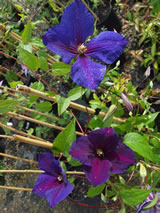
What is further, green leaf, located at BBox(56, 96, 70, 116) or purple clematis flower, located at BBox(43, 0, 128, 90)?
green leaf, located at BBox(56, 96, 70, 116)

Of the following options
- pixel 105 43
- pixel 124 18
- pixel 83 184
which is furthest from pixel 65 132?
pixel 124 18

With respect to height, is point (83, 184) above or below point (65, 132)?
below

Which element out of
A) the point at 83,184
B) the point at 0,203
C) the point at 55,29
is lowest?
the point at 0,203

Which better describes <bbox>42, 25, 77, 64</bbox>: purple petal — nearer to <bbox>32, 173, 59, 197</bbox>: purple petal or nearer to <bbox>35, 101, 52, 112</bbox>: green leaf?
<bbox>35, 101, 52, 112</bbox>: green leaf

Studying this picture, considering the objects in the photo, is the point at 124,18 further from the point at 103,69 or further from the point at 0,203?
the point at 0,203

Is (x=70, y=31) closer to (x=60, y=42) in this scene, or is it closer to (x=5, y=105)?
(x=60, y=42)

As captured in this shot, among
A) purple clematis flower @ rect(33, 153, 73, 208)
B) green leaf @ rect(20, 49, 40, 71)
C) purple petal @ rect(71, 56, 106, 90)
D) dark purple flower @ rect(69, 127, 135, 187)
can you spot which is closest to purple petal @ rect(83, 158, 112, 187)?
dark purple flower @ rect(69, 127, 135, 187)
